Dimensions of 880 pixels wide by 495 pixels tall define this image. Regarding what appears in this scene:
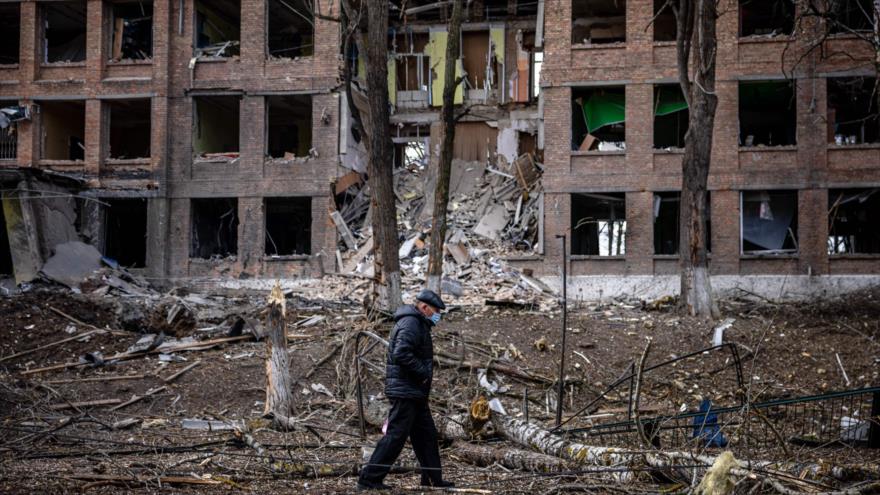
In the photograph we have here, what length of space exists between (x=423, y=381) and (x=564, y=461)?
1796 millimetres

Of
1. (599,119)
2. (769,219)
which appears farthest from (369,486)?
(769,219)

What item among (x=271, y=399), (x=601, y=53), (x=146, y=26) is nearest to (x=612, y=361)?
(x=271, y=399)

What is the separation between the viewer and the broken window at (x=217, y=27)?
99.4ft

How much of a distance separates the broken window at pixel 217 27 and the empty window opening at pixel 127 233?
612 centimetres

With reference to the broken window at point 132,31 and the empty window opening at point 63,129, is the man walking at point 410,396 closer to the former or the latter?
the broken window at point 132,31

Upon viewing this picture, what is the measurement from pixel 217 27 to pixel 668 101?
17.0 meters

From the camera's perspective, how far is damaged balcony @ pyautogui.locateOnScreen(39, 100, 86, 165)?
30750 mm

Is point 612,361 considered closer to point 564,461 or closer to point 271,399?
point 271,399

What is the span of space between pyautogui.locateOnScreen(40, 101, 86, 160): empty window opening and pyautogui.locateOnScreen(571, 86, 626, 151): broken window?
17.8 meters

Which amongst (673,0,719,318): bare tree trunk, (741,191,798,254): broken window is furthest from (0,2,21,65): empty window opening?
(741,191,798,254): broken window

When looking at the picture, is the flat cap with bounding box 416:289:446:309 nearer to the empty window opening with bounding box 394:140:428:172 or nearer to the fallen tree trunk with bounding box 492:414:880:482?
the fallen tree trunk with bounding box 492:414:880:482

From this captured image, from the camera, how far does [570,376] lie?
1609cm

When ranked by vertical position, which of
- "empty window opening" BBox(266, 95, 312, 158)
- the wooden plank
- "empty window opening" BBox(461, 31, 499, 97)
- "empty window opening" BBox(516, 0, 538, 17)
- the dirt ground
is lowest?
the wooden plank

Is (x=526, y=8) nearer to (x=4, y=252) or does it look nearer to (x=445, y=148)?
(x=445, y=148)
